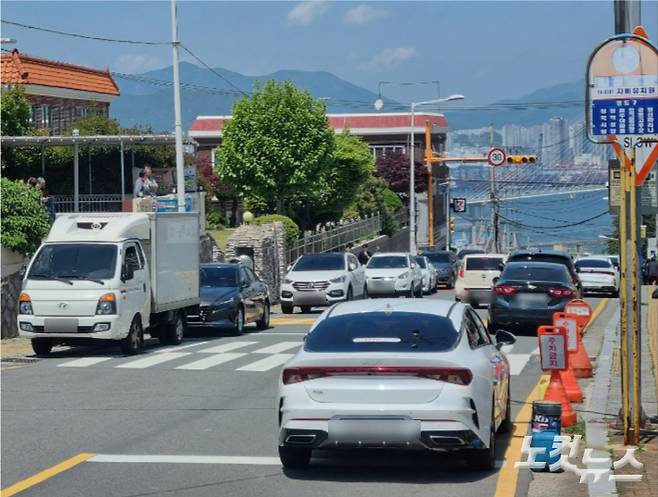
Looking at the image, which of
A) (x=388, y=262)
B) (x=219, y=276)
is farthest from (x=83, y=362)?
(x=388, y=262)

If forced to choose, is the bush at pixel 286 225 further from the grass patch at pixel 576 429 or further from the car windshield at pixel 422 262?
the grass patch at pixel 576 429

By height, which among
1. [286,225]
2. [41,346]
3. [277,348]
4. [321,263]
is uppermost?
[286,225]

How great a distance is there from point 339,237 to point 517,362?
35.7 m

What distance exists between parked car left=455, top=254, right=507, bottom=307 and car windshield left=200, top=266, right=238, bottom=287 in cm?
962

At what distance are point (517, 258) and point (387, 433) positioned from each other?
21.3m

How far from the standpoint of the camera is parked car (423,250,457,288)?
5184 centimetres

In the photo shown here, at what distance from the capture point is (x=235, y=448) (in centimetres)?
1155

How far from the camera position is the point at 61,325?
20516mm

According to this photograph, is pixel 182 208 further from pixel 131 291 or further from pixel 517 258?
pixel 131 291

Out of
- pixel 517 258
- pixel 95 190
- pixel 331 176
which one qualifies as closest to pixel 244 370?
pixel 517 258

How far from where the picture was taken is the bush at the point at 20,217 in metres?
28.2

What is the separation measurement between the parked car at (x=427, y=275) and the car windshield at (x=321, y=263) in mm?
9620

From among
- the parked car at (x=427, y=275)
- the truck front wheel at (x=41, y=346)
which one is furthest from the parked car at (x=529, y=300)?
the parked car at (x=427, y=275)

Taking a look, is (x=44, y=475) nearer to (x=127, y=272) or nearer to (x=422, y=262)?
(x=127, y=272)
